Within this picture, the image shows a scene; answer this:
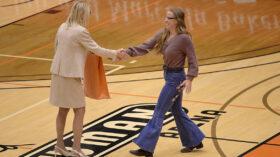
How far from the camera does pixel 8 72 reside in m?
9.94

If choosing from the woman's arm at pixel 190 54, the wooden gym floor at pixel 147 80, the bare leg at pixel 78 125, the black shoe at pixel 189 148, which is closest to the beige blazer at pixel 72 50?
the bare leg at pixel 78 125

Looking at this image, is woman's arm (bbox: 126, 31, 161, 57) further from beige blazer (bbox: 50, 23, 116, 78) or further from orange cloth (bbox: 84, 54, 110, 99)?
beige blazer (bbox: 50, 23, 116, 78)

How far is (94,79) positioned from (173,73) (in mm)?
830

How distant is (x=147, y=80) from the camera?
9125 mm

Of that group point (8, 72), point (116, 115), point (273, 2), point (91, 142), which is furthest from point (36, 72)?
point (273, 2)

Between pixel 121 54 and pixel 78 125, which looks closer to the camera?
pixel 78 125

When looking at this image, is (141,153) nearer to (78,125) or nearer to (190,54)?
(78,125)

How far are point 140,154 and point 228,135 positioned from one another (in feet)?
3.64

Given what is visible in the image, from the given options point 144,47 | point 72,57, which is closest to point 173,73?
point 144,47

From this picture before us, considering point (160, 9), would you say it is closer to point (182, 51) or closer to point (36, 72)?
point (36, 72)

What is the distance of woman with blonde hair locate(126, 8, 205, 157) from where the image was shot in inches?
237

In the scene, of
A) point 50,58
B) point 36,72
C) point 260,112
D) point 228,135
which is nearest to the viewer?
point 228,135

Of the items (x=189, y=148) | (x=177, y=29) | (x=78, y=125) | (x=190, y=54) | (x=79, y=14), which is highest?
(x=79, y=14)

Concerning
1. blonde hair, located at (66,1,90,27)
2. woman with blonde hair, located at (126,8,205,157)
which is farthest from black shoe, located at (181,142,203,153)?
blonde hair, located at (66,1,90,27)
